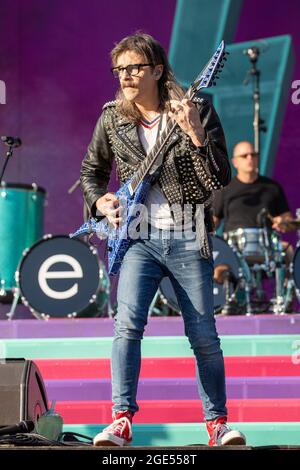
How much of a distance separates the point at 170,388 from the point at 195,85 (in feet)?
6.47

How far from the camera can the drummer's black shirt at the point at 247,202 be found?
29.6 ft

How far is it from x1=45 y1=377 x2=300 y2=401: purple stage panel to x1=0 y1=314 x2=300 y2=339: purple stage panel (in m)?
0.96

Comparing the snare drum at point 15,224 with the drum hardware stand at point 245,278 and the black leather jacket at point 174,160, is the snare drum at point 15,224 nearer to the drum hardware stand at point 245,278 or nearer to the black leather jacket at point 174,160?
the drum hardware stand at point 245,278

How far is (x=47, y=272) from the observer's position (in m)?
7.88

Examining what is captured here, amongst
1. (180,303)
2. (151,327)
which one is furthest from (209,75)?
(151,327)

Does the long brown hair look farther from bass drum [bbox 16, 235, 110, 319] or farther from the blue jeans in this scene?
bass drum [bbox 16, 235, 110, 319]

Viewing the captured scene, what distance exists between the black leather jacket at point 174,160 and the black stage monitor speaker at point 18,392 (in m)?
0.74

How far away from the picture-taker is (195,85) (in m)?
4.08

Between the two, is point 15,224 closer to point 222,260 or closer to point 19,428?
point 222,260

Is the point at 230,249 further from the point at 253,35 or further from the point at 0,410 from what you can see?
the point at 0,410

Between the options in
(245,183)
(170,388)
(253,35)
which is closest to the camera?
(170,388)

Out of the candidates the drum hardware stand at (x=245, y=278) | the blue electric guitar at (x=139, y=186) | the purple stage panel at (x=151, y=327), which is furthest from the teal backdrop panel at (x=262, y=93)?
the blue electric guitar at (x=139, y=186)

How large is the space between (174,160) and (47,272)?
3870 millimetres

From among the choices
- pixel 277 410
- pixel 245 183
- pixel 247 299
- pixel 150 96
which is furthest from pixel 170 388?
pixel 245 183
